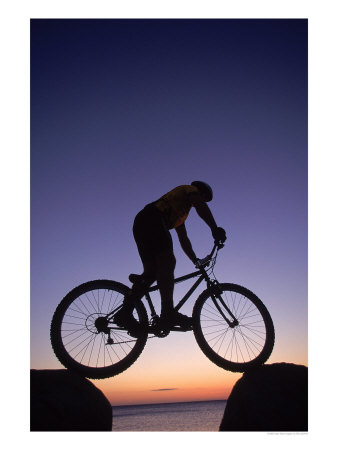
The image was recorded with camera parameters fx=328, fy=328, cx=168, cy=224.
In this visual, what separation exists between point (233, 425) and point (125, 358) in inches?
59.0

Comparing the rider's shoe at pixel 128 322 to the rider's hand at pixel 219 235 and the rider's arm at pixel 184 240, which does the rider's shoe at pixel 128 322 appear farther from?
the rider's hand at pixel 219 235

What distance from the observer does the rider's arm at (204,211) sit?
4301 mm

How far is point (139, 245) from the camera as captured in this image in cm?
441

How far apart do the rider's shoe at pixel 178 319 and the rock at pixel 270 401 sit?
1.02m

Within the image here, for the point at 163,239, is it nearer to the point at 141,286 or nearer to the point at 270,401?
the point at 141,286

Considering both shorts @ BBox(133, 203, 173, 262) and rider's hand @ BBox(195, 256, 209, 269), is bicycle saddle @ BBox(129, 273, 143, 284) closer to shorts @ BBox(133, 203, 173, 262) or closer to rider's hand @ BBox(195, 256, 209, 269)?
shorts @ BBox(133, 203, 173, 262)

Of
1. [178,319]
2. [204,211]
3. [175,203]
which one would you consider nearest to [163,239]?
[175,203]

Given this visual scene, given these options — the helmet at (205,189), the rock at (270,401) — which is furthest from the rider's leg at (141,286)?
the rock at (270,401)

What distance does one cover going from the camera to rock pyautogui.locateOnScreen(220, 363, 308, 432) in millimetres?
3516

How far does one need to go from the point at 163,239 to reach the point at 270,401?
2236 mm

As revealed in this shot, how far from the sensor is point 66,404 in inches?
139

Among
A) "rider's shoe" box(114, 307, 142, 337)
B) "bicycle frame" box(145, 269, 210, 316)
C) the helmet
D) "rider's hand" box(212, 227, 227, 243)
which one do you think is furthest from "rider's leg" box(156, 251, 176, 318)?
the helmet
